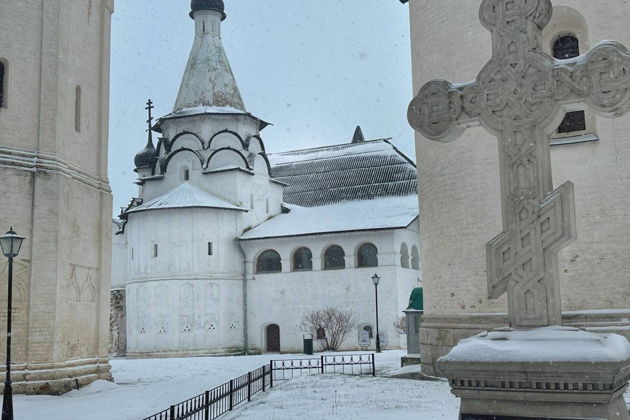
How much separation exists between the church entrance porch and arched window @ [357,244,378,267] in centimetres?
593

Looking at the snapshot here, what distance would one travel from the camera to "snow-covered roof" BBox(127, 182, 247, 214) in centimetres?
3616

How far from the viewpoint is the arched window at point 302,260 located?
1452 inches

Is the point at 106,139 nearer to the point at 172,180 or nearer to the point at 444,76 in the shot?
the point at 444,76

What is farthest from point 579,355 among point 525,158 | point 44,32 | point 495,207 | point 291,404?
point 44,32

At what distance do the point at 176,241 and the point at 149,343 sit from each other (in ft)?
17.9

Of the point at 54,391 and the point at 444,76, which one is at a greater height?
the point at 444,76

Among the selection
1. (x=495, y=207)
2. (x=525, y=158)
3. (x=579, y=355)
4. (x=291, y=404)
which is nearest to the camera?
(x=579, y=355)

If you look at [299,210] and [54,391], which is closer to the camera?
[54,391]

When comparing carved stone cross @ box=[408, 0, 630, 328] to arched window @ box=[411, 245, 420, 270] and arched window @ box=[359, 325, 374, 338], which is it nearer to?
arched window @ box=[359, 325, 374, 338]

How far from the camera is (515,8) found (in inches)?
223

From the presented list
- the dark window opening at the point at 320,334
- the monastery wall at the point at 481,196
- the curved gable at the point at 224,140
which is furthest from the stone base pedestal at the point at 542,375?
the curved gable at the point at 224,140

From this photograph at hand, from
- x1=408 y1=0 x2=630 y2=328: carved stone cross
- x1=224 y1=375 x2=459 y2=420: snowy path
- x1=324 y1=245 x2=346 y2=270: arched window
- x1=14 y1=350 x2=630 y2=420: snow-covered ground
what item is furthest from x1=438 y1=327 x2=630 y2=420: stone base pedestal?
x1=324 y1=245 x2=346 y2=270: arched window

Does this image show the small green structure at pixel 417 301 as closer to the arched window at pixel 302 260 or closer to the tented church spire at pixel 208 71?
the arched window at pixel 302 260

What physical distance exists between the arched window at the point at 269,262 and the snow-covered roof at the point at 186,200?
283 centimetres
